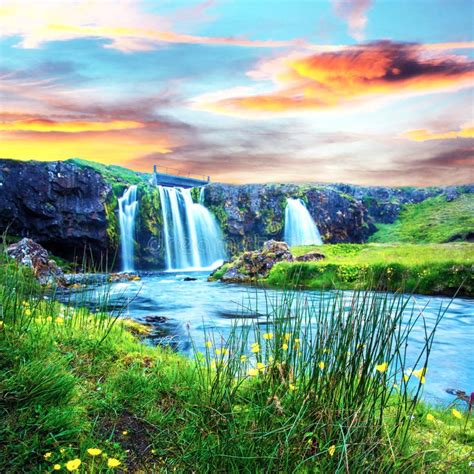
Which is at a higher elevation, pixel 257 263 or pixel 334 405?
pixel 334 405

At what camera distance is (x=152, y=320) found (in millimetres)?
8797

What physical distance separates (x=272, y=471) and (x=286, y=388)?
2.48 ft

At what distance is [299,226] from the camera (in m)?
38.2

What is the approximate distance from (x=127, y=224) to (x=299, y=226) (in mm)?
17119

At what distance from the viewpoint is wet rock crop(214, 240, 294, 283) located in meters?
18.6

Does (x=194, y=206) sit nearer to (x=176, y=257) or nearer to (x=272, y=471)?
(x=176, y=257)

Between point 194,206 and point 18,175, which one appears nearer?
point 18,175

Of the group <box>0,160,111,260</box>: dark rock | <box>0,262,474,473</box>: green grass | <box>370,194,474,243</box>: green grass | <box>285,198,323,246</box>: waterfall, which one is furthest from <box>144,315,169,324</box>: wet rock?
<box>370,194,474,243</box>: green grass

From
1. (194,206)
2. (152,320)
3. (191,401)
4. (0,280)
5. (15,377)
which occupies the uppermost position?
(194,206)

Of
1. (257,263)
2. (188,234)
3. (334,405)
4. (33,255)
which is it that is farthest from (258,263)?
(334,405)

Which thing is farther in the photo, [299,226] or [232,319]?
[299,226]

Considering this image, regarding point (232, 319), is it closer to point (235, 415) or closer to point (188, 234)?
point (235, 415)

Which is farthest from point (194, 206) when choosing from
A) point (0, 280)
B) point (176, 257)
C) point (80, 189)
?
point (0, 280)

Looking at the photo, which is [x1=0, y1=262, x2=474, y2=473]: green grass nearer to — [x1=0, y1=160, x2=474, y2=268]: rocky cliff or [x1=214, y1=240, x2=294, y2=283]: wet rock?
[x1=214, y1=240, x2=294, y2=283]: wet rock
